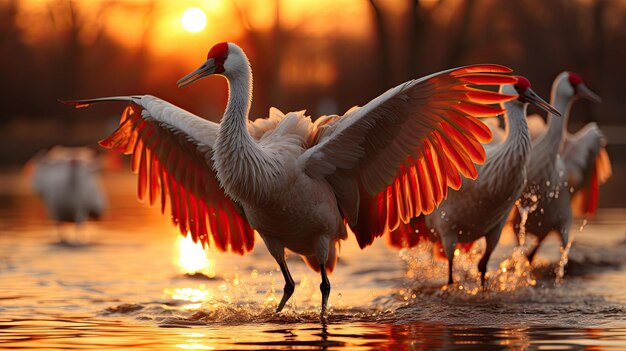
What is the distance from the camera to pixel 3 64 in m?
47.9

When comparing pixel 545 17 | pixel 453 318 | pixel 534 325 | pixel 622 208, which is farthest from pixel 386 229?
pixel 545 17

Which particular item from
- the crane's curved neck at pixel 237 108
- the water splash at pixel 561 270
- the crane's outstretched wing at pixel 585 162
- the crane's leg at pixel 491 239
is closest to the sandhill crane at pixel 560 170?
the crane's outstretched wing at pixel 585 162

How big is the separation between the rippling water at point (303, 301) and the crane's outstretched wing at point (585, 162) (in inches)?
28.0

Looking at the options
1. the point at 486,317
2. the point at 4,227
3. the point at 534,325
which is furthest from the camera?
the point at 4,227

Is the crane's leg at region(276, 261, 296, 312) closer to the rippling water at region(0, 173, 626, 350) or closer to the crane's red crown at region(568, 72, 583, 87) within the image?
the rippling water at region(0, 173, 626, 350)

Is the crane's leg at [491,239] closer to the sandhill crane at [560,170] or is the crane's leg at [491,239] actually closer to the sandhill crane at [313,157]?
the sandhill crane at [560,170]

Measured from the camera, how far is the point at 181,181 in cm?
972

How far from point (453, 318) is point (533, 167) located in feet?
9.18

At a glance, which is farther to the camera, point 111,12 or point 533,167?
point 111,12

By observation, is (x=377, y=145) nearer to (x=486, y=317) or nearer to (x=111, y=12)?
(x=486, y=317)

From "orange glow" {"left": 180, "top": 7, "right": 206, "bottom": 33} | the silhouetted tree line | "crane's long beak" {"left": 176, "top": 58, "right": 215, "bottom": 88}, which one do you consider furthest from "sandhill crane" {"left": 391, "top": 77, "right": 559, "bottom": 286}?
"orange glow" {"left": 180, "top": 7, "right": 206, "bottom": 33}

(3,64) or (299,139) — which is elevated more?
(3,64)

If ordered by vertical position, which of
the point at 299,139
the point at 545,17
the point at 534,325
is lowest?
the point at 534,325

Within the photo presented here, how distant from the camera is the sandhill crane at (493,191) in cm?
980
